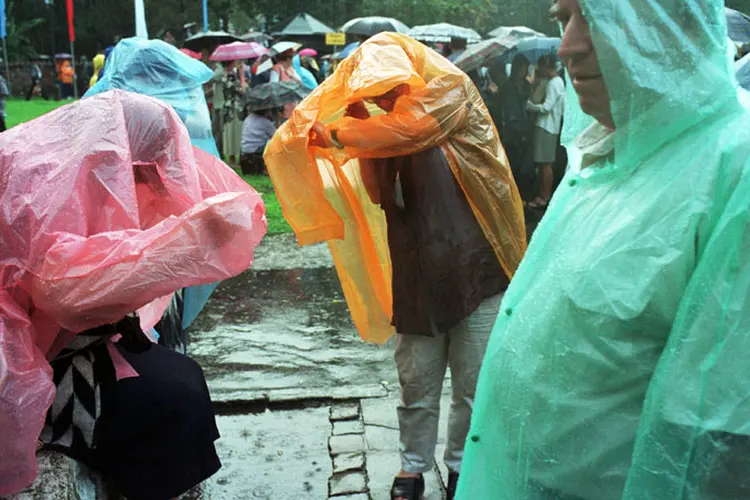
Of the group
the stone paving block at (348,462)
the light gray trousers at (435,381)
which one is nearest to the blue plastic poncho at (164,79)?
the stone paving block at (348,462)

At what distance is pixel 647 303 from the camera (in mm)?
1309

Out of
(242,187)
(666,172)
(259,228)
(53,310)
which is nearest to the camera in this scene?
(666,172)

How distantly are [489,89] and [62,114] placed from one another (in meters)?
7.92

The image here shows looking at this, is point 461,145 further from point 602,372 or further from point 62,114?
point 602,372

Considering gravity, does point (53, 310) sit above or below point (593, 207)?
below

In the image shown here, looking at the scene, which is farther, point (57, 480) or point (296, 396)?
point (296, 396)

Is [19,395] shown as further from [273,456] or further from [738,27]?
[738,27]

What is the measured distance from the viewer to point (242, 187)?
2.73 metres

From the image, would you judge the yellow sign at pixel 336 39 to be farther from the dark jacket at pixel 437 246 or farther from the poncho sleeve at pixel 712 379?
the poncho sleeve at pixel 712 379

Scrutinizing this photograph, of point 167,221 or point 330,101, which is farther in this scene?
point 330,101

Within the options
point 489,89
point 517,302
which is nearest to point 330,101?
point 517,302

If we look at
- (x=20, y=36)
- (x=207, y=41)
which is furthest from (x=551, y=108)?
(x=20, y=36)

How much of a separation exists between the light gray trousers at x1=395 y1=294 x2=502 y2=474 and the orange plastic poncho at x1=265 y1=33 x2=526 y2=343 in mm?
208

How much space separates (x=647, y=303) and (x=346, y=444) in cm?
260
